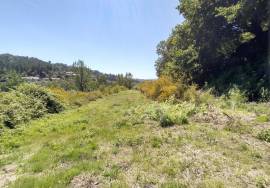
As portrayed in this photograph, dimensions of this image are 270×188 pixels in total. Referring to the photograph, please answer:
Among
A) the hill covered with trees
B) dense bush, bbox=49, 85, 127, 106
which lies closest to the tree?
dense bush, bbox=49, 85, 127, 106

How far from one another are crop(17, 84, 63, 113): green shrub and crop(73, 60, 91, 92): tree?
37.5 meters

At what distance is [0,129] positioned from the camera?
12.5m

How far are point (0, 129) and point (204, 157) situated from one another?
10279mm

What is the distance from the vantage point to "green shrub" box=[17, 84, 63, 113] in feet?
64.1

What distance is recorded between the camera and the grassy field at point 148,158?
522cm

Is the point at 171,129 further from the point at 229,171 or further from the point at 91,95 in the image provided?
the point at 91,95

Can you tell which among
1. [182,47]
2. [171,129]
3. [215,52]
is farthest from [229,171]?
[182,47]

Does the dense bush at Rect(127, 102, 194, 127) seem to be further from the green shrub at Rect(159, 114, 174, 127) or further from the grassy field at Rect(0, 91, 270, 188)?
the grassy field at Rect(0, 91, 270, 188)

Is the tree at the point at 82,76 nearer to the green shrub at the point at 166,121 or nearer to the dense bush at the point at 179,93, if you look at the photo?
the dense bush at the point at 179,93

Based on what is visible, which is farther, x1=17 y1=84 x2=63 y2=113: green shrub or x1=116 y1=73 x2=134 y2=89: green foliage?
x1=116 y1=73 x2=134 y2=89: green foliage

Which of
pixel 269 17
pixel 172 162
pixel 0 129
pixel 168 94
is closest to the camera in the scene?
pixel 172 162

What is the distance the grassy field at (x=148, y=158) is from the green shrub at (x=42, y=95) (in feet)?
32.0

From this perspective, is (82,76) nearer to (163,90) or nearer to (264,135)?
(163,90)

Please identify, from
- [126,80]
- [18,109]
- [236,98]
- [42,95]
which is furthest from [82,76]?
[236,98]
